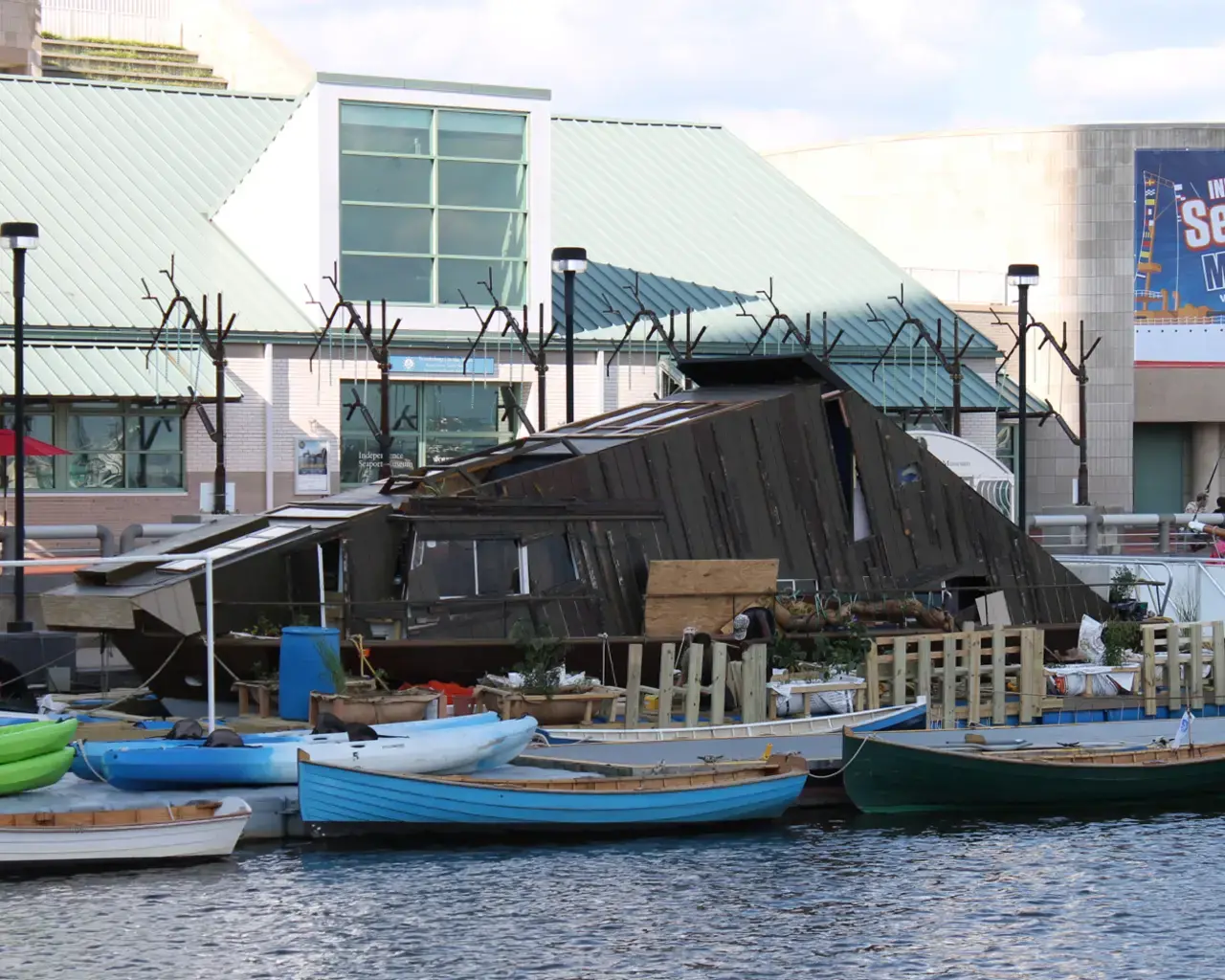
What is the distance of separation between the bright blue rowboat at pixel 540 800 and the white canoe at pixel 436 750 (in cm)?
33

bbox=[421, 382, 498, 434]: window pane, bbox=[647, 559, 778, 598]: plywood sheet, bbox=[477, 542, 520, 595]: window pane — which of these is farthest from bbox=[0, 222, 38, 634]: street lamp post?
bbox=[421, 382, 498, 434]: window pane

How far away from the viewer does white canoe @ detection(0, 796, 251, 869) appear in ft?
58.7

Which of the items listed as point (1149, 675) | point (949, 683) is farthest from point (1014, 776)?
point (1149, 675)

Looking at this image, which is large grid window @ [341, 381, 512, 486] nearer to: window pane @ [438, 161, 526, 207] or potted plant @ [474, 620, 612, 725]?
window pane @ [438, 161, 526, 207]

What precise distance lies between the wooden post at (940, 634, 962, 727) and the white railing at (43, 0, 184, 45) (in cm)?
4621

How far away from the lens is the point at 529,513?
23094mm

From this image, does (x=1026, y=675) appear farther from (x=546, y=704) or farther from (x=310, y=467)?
(x=310, y=467)

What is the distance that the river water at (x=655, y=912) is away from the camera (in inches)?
605

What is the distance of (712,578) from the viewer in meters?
23.5

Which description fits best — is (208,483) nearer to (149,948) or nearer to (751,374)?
(751,374)

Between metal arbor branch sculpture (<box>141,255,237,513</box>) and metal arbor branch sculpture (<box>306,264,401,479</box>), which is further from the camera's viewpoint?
metal arbor branch sculpture (<box>141,255,237,513</box>)

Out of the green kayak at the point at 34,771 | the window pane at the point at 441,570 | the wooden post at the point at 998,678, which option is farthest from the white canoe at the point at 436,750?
the wooden post at the point at 998,678

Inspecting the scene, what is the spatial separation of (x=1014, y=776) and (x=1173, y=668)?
14.4 ft

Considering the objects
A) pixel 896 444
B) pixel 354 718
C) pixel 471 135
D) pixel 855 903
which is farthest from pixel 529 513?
pixel 471 135
